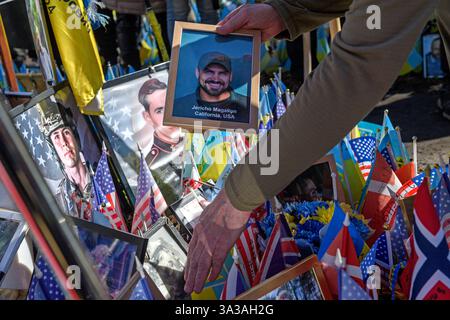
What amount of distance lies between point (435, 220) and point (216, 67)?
0.94 m

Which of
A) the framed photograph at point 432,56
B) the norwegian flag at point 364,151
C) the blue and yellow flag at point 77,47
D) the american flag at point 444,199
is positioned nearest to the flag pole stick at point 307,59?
the norwegian flag at point 364,151

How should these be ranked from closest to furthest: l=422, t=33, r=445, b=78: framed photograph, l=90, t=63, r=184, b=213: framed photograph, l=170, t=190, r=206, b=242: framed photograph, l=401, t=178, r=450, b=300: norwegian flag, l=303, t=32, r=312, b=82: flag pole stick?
l=401, t=178, r=450, b=300: norwegian flag
l=170, t=190, r=206, b=242: framed photograph
l=90, t=63, r=184, b=213: framed photograph
l=303, t=32, r=312, b=82: flag pole stick
l=422, t=33, r=445, b=78: framed photograph

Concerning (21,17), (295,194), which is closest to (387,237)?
(295,194)

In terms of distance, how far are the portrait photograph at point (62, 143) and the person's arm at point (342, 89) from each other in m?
1.11

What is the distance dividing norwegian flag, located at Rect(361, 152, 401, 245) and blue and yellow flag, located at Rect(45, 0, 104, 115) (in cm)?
124

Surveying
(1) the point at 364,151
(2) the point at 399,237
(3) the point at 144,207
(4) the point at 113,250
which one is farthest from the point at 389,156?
(4) the point at 113,250

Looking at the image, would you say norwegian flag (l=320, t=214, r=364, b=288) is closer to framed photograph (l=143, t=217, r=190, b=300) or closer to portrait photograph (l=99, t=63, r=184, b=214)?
framed photograph (l=143, t=217, r=190, b=300)

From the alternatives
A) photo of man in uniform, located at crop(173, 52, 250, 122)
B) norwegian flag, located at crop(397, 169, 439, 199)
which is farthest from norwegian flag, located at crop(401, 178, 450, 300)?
photo of man in uniform, located at crop(173, 52, 250, 122)

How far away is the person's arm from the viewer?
110 cm

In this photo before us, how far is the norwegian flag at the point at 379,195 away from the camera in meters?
2.00

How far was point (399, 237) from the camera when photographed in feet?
5.63

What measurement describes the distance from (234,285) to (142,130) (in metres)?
1.36

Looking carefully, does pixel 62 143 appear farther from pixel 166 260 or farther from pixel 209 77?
pixel 166 260

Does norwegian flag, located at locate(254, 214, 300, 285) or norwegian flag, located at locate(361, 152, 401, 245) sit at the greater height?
norwegian flag, located at locate(254, 214, 300, 285)
